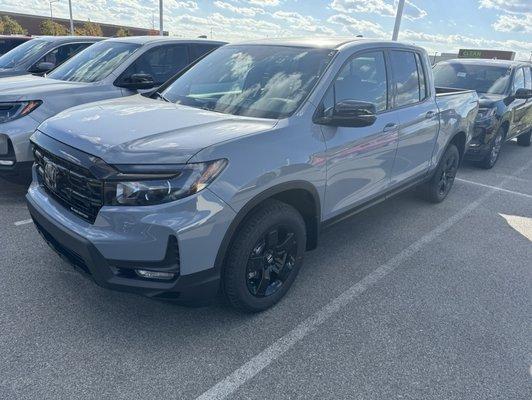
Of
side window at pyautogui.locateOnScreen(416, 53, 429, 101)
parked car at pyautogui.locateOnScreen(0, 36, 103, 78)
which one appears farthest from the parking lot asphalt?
parked car at pyautogui.locateOnScreen(0, 36, 103, 78)

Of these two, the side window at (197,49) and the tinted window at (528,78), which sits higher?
the side window at (197,49)

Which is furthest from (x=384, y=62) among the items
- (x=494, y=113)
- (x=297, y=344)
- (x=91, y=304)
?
(x=494, y=113)

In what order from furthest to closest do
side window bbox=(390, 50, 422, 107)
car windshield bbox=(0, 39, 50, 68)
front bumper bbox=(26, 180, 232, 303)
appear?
car windshield bbox=(0, 39, 50, 68), side window bbox=(390, 50, 422, 107), front bumper bbox=(26, 180, 232, 303)

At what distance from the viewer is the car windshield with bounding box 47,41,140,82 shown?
564 cm

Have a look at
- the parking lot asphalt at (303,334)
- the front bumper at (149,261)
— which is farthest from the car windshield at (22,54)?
the front bumper at (149,261)

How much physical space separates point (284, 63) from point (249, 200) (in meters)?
1.42

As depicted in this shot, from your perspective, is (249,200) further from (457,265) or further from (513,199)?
(513,199)

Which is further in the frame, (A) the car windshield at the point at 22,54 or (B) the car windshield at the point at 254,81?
(A) the car windshield at the point at 22,54

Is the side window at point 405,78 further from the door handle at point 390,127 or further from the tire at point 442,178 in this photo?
the tire at point 442,178

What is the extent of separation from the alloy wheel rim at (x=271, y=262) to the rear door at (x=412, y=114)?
1.61 meters

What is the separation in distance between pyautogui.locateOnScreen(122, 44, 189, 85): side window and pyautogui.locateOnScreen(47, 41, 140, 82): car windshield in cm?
18

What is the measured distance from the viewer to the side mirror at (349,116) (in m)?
3.06

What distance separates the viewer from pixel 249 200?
2.62m

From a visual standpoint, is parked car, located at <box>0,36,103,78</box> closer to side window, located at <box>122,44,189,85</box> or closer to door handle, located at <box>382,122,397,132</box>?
side window, located at <box>122,44,189,85</box>
